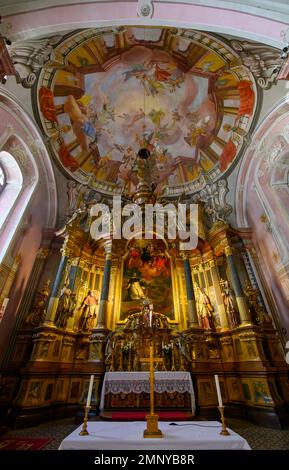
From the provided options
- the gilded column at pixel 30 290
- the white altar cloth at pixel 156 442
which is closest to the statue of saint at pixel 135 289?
the gilded column at pixel 30 290

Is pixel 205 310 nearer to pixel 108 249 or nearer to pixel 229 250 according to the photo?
pixel 229 250

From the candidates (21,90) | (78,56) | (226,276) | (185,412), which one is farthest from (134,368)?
(78,56)

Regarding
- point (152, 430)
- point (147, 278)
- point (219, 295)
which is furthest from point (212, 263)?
point (152, 430)

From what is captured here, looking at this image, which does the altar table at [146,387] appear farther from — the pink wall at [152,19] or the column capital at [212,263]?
the pink wall at [152,19]

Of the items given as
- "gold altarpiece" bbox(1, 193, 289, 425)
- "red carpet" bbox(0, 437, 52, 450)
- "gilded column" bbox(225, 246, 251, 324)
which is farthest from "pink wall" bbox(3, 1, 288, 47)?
"red carpet" bbox(0, 437, 52, 450)

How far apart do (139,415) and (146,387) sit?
0.80m

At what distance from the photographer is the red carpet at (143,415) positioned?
18.1 ft

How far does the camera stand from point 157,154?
12.6 metres

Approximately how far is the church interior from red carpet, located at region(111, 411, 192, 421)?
73mm

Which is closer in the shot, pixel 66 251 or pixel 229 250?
pixel 66 251

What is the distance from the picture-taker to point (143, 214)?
34.0 ft
